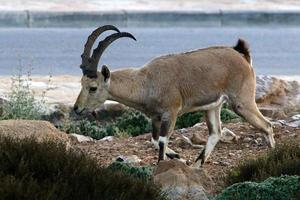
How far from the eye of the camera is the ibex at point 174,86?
1177cm

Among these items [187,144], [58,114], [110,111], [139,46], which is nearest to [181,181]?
[187,144]

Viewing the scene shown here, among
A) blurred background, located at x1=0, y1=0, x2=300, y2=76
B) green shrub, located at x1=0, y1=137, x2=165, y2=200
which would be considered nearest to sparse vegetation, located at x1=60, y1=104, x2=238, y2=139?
green shrub, located at x1=0, y1=137, x2=165, y2=200

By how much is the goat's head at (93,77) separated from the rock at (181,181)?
159cm

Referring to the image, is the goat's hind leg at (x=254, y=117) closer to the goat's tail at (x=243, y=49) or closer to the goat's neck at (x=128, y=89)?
the goat's tail at (x=243, y=49)

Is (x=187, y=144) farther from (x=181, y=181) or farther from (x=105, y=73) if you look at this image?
(x=181, y=181)

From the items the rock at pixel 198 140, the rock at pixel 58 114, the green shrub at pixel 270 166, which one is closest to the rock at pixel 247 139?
the rock at pixel 198 140

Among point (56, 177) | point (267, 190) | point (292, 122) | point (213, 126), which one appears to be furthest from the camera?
point (292, 122)

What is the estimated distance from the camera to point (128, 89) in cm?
1191

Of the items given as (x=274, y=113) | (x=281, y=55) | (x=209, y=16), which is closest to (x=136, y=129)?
(x=274, y=113)

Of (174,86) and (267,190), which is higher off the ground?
(174,86)

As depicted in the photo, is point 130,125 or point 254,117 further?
point 130,125

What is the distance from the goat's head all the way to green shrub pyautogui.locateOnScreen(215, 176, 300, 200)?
2719 millimetres

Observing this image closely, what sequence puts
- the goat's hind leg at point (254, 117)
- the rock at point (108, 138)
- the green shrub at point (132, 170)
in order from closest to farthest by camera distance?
the green shrub at point (132, 170) → the goat's hind leg at point (254, 117) → the rock at point (108, 138)

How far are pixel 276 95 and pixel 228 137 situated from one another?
4348 millimetres
